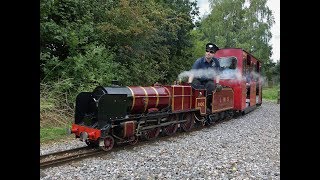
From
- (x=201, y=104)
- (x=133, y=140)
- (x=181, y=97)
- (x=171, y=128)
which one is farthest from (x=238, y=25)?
(x=133, y=140)

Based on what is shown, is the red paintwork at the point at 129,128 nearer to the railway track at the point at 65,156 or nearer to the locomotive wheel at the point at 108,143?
the locomotive wheel at the point at 108,143

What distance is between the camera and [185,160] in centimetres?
478

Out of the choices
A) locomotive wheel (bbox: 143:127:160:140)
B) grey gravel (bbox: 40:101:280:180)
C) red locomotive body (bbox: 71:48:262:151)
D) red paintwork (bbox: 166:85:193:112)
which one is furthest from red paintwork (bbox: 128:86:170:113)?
grey gravel (bbox: 40:101:280:180)

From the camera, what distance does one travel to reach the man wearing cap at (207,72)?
27.8 feet

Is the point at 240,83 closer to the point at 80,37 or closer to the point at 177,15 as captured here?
the point at 177,15

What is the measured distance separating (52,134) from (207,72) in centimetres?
435

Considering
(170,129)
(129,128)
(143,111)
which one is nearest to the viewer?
(129,128)

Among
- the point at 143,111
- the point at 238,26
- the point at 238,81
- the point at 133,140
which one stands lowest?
the point at 133,140

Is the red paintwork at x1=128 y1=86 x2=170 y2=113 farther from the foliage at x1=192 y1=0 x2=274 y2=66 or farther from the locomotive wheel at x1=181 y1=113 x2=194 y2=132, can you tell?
the foliage at x1=192 y1=0 x2=274 y2=66

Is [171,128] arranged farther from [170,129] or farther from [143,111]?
[143,111]

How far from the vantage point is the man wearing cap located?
8.46 metres
